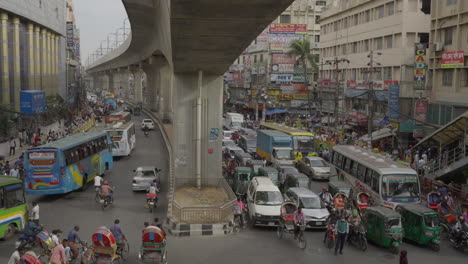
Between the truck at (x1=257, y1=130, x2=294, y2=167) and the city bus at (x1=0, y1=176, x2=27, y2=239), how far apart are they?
55.4 feet

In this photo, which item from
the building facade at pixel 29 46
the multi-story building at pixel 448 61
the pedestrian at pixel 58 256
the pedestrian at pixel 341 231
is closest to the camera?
the pedestrian at pixel 58 256

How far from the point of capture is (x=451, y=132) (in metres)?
27.0

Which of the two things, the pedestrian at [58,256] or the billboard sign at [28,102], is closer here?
the pedestrian at [58,256]

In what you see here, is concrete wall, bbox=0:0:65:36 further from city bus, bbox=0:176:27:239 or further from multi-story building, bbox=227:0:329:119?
city bus, bbox=0:176:27:239

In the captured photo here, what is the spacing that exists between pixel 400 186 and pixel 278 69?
134 ft

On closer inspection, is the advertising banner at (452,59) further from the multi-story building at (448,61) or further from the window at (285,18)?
the window at (285,18)

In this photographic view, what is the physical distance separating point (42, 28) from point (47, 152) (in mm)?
47174

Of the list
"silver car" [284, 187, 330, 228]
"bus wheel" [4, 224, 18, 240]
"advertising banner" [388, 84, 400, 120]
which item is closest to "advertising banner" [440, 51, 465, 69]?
"advertising banner" [388, 84, 400, 120]

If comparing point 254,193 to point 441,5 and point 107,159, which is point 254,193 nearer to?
point 107,159

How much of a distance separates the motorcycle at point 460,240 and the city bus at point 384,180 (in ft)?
9.79

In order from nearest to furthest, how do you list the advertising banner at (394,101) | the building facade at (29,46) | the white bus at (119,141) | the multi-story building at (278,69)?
the white bus at (119,141) → the advertising banner at (394,101) → the building facade at (29,46) → the multi-story building at (278,69)

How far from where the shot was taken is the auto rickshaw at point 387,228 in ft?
47.2

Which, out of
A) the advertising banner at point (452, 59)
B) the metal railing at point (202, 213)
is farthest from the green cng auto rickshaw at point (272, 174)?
the advertising banner at point (452, 59)

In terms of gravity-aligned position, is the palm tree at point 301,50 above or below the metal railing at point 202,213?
above
